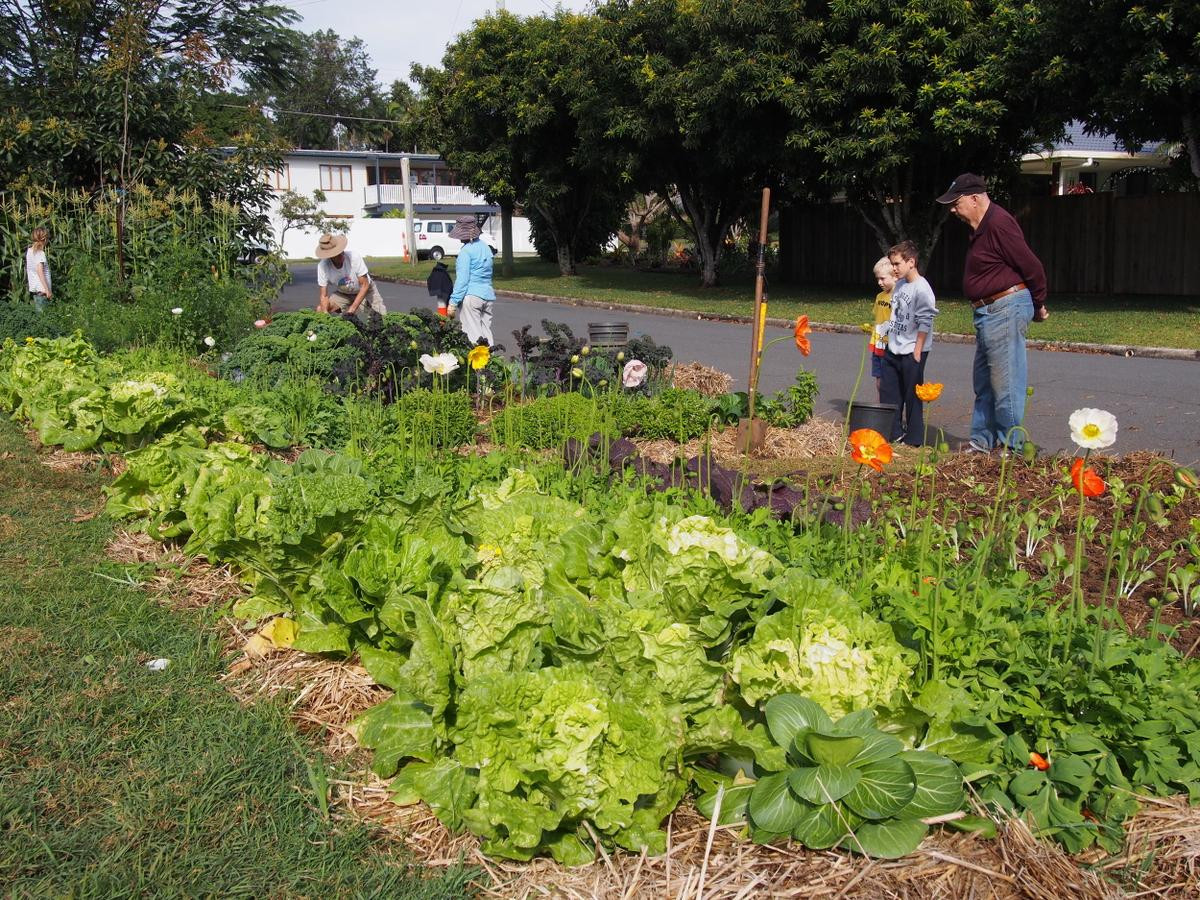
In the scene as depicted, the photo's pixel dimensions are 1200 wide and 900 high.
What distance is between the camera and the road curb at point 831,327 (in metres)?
12.9

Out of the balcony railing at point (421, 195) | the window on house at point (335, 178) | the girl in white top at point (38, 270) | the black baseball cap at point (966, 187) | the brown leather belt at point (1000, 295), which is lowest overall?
the brown leather belt at point (1000, 295)

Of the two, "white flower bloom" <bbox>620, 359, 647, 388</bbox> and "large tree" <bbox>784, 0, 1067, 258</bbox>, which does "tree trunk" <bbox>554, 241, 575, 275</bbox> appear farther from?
"white flower bloom" <bbox>620, 359, 647, 388</bbox>

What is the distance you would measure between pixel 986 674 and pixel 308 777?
1.81m

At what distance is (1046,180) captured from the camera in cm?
2652

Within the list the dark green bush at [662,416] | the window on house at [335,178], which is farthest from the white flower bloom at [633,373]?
the window on house at [335,178]

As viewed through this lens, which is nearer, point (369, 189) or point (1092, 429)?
point (1092, 429)

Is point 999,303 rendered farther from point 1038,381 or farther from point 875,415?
point 1038,381

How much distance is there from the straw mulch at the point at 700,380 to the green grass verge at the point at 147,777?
206 inches

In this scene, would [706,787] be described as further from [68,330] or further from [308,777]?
[68,330]

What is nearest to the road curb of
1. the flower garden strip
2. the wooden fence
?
the wooden fence

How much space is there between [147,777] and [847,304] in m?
19.0

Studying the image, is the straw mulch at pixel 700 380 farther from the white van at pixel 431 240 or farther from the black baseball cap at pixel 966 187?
the white van at pixel 431 240

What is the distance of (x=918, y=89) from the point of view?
1727 cm

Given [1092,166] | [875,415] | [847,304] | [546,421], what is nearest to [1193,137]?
[847,304]
